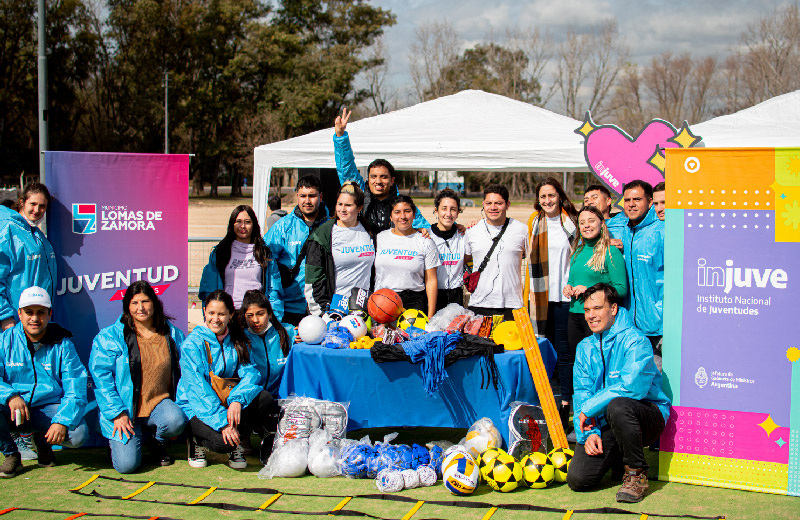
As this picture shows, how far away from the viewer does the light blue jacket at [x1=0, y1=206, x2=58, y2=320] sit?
459 centimetres

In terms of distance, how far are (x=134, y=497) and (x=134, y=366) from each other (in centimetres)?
86

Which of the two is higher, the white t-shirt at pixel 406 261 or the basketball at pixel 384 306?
the white t-shirt at pixel 406 261

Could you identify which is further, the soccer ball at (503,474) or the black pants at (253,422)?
the black pants at (253,422)

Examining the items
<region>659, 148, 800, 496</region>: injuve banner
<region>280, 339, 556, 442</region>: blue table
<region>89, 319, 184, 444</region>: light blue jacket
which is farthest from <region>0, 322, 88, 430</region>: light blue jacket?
<region>659, 148, 800, 496</region>: injuve banner

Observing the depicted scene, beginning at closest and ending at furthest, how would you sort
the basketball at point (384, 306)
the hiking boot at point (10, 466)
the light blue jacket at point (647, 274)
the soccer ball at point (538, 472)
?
the soccer ball at point (538, 472)
the hiking boot at point (10, 466)
the basketball at point (384, 306)
the light blue jacket at point (647, 274)

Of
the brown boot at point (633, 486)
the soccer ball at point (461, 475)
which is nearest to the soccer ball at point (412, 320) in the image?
the soccer ball at point (461, 475)

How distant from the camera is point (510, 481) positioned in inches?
157

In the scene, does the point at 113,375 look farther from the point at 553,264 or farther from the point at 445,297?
the point at 553,264

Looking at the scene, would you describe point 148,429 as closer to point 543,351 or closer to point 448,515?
point 448,515

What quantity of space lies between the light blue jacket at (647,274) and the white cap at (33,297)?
12.3 ft

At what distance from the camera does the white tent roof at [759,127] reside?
827 cm

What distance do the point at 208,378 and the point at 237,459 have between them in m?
0.54

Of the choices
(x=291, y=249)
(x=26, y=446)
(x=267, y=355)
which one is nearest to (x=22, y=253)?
(x=26, y=446)

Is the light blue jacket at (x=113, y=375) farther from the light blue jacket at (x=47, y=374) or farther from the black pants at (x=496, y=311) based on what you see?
the black pants at (x=496, y=311)
